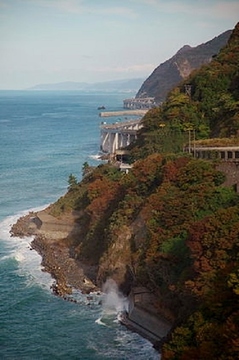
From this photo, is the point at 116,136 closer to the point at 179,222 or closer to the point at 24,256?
the point at 24,256

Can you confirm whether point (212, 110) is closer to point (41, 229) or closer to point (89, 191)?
point (89, 191)

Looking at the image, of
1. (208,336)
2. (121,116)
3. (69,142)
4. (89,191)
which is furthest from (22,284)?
(121,116)

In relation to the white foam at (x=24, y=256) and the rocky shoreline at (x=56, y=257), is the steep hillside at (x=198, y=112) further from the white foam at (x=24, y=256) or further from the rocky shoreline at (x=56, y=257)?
the white foam at (x=24, y=256)

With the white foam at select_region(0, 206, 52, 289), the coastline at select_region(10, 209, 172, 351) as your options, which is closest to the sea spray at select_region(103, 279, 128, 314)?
the coastline at select_region(10, 209, 172, 351)

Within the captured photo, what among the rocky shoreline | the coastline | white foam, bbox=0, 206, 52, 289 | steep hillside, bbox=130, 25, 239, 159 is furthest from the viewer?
steep hillside, bbox=130, 25, 239, 159

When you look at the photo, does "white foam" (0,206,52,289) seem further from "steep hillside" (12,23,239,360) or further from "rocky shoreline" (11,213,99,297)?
"steep hillside" (12,23,239,360)

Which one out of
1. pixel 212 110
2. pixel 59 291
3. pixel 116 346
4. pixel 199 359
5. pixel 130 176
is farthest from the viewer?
pixel 212 110

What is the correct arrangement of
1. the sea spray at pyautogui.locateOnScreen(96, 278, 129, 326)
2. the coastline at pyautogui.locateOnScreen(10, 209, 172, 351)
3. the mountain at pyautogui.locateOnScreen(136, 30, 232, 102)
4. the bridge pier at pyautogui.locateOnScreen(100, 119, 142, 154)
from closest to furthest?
the coastline at pyautogui.locateOnScreen(10, 209, 172, 351) → the sea spray at pyautogui.locateOnScreen(96, 278, 129, 326) → the bridge pier at pyautogui.locateOnScreen(100, 119, 142, 154) → the mountain at pyautogui.locateOnScreen(136, 30, 232, 102)

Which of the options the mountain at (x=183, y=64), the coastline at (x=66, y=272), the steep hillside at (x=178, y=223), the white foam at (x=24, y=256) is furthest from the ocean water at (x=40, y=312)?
the mountain at (x=183, y=64)
